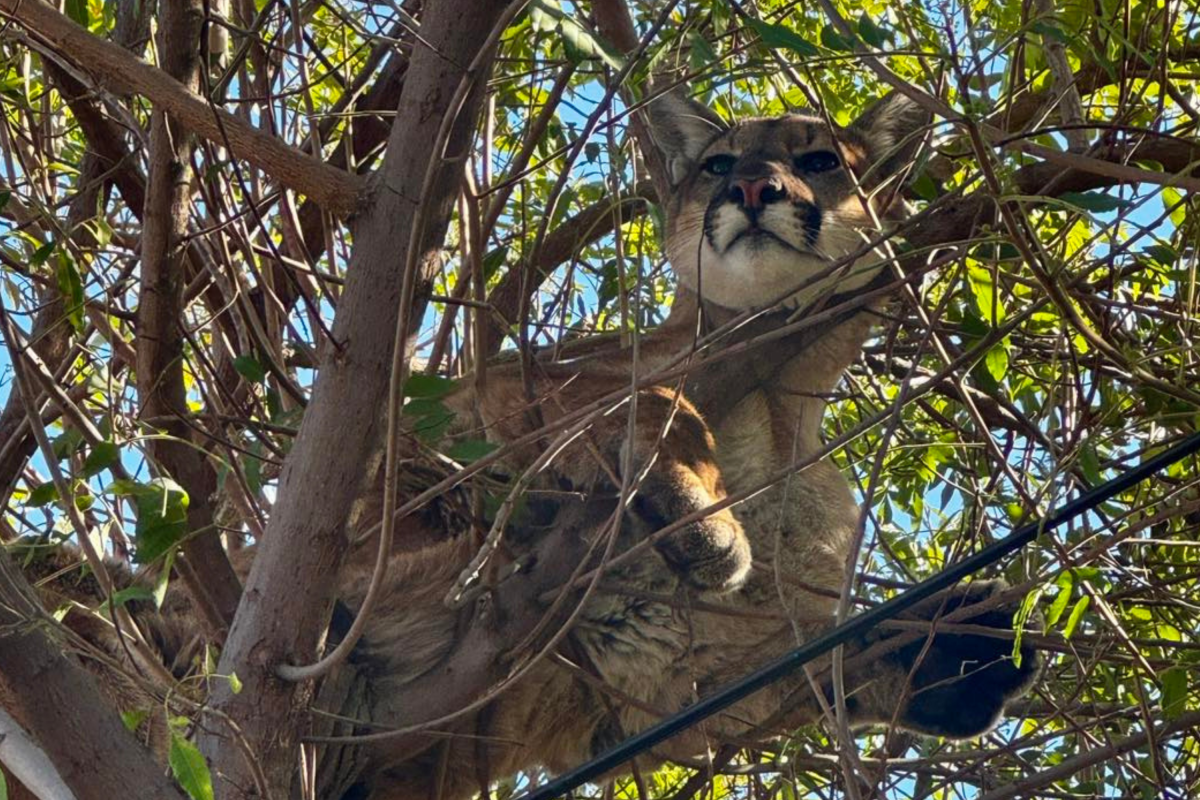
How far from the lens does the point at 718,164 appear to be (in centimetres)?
517

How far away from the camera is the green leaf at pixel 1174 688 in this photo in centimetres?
325

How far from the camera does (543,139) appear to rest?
4.75m

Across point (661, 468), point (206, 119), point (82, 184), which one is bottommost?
point (661, 468)

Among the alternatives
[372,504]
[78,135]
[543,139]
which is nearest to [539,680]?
[372,504]

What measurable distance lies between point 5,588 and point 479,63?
1.39m

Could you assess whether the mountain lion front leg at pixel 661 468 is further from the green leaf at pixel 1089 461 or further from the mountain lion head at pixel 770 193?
the green leaf at pixel 1089 461

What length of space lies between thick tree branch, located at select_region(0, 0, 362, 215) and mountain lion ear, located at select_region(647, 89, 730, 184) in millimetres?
2314

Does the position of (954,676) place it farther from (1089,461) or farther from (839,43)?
(839,43)

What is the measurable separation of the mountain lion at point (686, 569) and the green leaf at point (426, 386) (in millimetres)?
657

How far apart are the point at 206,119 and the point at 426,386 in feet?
2.45

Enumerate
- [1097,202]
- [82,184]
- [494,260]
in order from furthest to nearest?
[82,184], [494,260], [1097,202]

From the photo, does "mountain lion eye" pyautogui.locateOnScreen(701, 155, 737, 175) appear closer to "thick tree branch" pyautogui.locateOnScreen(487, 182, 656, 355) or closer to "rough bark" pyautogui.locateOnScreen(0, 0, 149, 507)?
"thick tree branch" pyautogui.locateOnScreen(487, 182, 656, 355)

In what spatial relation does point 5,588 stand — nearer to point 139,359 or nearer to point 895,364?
point 139,359

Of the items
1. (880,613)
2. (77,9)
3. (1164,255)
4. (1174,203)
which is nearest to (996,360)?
(1164,255)
